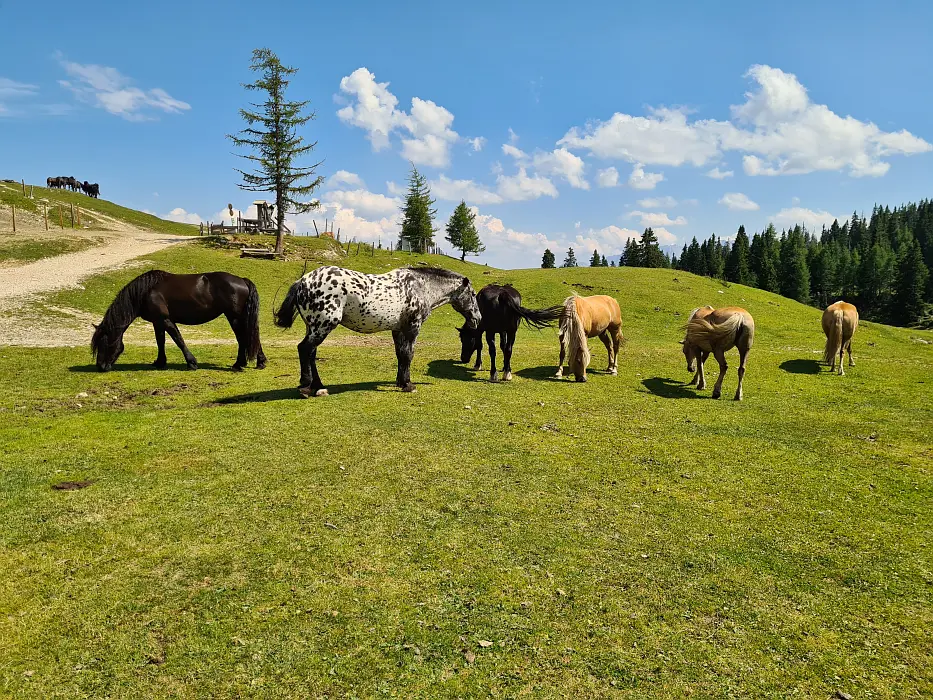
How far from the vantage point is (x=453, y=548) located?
4.55m

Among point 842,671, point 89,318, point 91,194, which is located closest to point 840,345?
point 842,671

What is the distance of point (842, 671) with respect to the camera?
3.21 m

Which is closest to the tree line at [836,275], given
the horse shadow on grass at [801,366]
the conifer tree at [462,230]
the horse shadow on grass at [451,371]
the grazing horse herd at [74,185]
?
the conifer tree at [462,230]

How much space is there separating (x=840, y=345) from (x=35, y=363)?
70.7 feet

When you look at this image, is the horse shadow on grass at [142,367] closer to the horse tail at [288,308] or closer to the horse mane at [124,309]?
the horse mane at [124,309]

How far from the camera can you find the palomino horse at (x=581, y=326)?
12.4m

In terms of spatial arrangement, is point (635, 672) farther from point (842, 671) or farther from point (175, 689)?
point (175, 689)

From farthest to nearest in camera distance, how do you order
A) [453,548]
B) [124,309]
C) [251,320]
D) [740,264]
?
[740,264] < [251,320] < [124,309] < [453,548]

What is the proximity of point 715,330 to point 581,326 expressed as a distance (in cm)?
311

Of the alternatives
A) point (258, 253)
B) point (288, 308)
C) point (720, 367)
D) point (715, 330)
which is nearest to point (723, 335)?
point (715, 330)

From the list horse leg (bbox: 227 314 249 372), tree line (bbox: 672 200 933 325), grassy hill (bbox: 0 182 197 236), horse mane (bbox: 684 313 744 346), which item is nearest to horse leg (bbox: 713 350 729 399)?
horse mane (bbox: 684 313 744 346)

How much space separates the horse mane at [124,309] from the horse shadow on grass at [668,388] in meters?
12.4

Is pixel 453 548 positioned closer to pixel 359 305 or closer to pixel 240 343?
pixel 359 305

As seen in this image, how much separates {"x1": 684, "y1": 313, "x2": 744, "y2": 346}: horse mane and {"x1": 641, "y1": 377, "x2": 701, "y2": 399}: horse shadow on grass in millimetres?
1294
